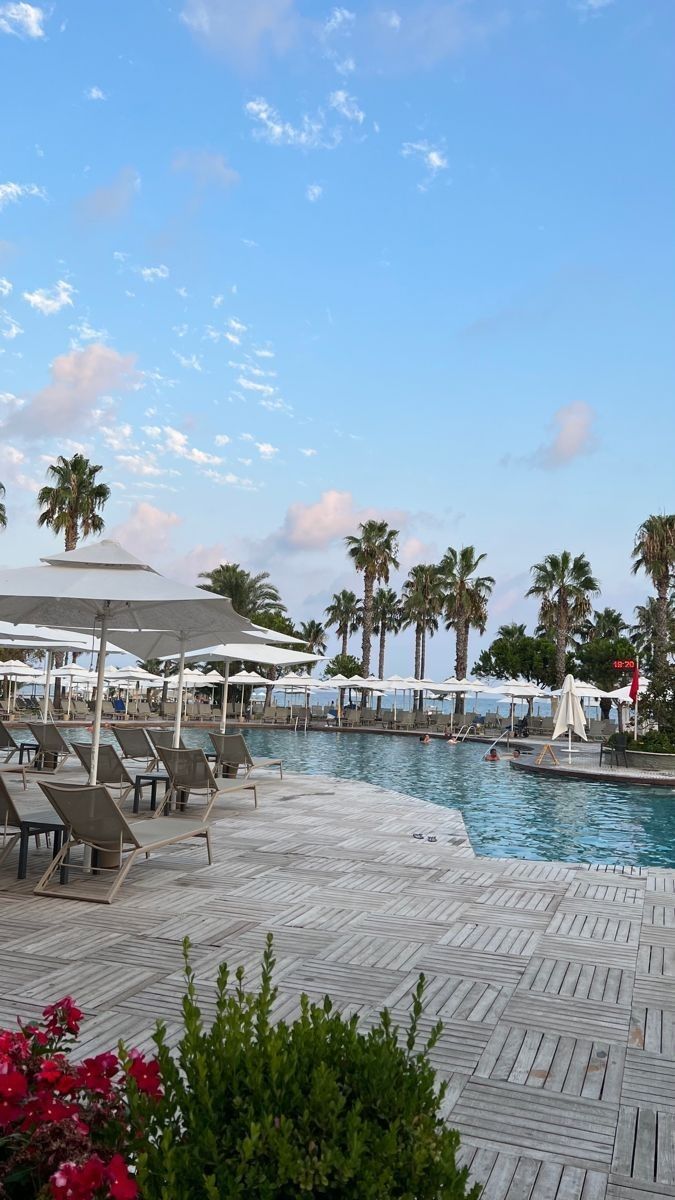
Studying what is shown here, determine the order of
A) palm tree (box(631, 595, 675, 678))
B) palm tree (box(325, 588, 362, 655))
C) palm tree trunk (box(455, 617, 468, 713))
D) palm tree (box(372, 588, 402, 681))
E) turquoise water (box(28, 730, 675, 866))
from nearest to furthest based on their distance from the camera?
turquoise water (box(28, 730, 675, 866))
palm tree (box(631, 595, 675, 678))
palm tree trunk (box(455, 617, 468, 713))
palm tree (box(372, 588, 402, 681))
palm tree (box(325, 588, 362, 655))

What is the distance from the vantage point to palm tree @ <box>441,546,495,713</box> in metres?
46.3

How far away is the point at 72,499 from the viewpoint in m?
35.8

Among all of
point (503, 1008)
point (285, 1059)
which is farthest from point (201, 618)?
point (285, 1059)

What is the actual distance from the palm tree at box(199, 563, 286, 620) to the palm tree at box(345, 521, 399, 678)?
5.72 meters

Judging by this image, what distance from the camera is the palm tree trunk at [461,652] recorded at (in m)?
46.0

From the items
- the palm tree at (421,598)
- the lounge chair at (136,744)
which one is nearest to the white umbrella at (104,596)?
the lounge chair at (136,744)

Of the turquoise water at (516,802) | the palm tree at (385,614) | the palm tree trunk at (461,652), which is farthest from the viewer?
the palm tree at (385,614)

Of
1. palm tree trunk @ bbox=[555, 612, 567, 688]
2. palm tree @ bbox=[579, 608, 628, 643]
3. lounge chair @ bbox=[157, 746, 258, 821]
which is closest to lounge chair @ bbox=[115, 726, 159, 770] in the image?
lounge chair @ bbox=[157, 746, 258, 821]

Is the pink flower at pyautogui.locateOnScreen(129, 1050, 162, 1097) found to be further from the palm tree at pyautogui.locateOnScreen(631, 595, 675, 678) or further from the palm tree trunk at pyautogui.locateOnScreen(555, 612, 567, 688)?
the palm tree trunk at pyautogui.locateOnScreen(555, 612, 567, 688)

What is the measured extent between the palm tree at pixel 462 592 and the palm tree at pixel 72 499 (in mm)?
18771

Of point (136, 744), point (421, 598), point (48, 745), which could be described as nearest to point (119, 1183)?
point (136, 744)

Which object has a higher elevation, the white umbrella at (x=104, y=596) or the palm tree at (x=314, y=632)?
the palm tree at (x=314, y=632)

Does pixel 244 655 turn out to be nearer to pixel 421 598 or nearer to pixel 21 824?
pixel 21 824

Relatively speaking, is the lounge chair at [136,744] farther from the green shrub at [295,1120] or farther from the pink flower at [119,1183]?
the pink flower at [119,1183]
